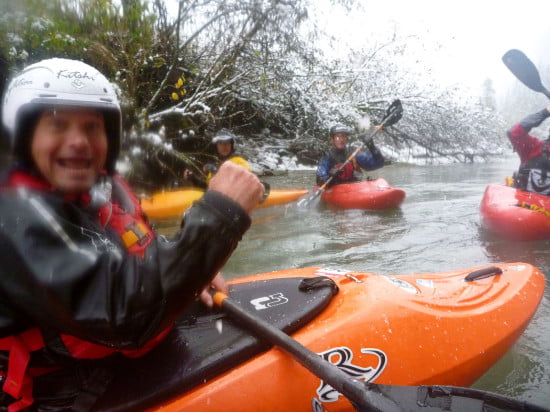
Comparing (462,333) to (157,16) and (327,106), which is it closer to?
(157,16)

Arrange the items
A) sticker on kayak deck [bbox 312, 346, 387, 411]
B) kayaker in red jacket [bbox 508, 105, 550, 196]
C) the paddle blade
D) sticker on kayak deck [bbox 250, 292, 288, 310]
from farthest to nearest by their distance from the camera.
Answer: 1. the paddle blade
2. kayaker in red jacket [bbox 508, 105, 550, 196]
3. sticker on kayak deck [bbox 250, 292, 288, 310]
4. sticker on kayak deck [bbox 312, 346, 387, 411]

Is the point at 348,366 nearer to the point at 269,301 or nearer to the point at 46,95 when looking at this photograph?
the point at 269,301

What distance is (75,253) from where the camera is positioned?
835 millimetres

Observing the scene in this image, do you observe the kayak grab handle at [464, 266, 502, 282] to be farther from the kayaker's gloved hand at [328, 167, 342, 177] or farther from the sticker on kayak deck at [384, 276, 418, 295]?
the kayaker's gloved hand at [328, 167, 342, 177]

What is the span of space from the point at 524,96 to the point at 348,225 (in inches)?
2253

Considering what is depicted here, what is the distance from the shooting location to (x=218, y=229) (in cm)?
92

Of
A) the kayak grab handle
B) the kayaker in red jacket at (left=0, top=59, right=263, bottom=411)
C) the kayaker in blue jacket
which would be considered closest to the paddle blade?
the kayaker in blue jacket

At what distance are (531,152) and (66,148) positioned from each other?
5188mm

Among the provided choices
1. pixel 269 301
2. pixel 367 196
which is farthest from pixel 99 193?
pixel 367 196

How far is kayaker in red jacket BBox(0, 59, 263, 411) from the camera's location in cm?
82

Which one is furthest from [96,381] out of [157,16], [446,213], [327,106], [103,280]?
[327,106]

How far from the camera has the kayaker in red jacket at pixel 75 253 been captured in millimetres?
822

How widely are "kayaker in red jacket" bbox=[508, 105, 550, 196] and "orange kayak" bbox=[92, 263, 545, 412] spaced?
9.73ft

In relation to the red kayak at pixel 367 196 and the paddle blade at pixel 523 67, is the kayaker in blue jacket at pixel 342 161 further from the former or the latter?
the paddle blade at pixel 523 67
